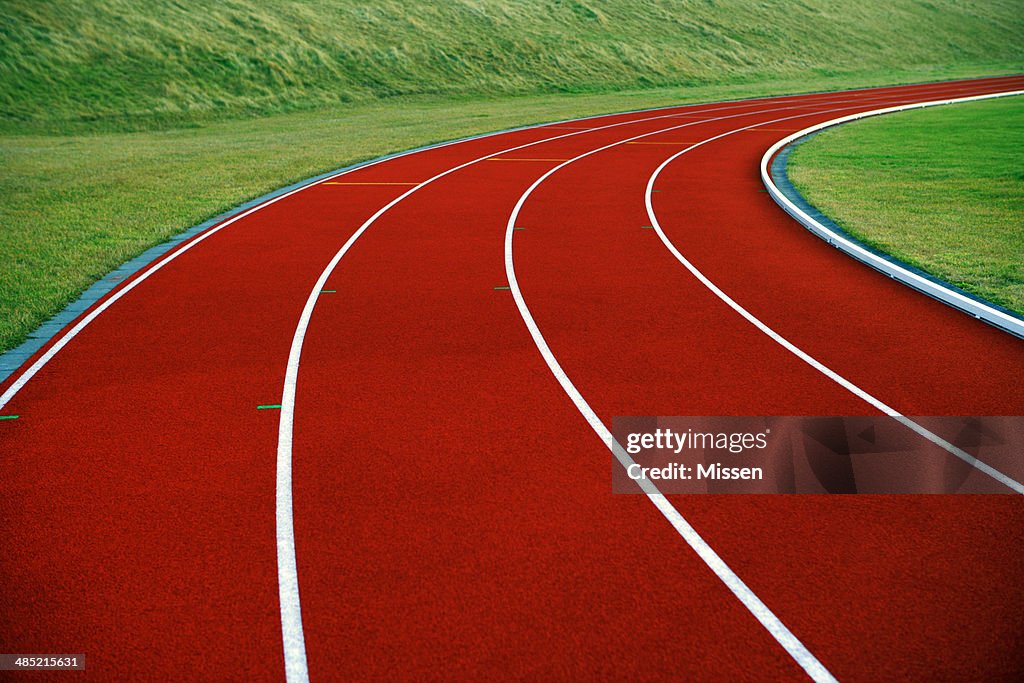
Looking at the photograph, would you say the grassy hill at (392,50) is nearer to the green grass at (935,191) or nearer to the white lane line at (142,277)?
the white lane line at (142,277)

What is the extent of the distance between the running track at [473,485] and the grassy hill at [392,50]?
26.8 meters

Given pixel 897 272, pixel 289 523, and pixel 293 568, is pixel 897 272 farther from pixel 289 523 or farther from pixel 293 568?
pixel 293 568

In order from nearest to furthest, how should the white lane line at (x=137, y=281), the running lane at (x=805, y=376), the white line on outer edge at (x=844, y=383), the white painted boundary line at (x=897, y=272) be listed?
1. the running lane at (x=805, y=376)
2. the white line on outer edge at (x=844, y=383)
3. the white lane line at (x=137, y=281)
4. the white painted boundary line at (x=897, y=272)

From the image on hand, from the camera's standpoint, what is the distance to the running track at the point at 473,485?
12.7 feet

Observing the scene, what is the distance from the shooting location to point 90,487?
5.27m

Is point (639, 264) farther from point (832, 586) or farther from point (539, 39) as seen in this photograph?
point (539, 39)

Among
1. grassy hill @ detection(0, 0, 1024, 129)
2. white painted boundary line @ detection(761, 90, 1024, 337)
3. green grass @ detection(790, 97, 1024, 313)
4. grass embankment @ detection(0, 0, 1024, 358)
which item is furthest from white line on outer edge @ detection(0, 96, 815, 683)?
grassy hill @ detection(0, 0, 1024, 129)

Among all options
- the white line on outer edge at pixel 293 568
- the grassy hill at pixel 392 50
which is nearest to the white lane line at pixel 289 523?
the white line on outer edge at pixel 293 568

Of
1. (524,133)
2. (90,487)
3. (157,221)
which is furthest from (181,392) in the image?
(524,133)

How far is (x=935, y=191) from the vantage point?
48.2 ft

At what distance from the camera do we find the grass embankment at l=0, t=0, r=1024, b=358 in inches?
559

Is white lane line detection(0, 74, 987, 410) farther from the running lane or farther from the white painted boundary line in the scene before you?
the white painted boundary line

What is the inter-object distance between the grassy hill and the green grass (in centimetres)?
2357

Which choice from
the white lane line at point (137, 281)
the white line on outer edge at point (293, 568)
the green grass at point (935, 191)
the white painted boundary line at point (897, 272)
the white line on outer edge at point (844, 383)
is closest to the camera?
the white line on outer edge at point (293, 568)
